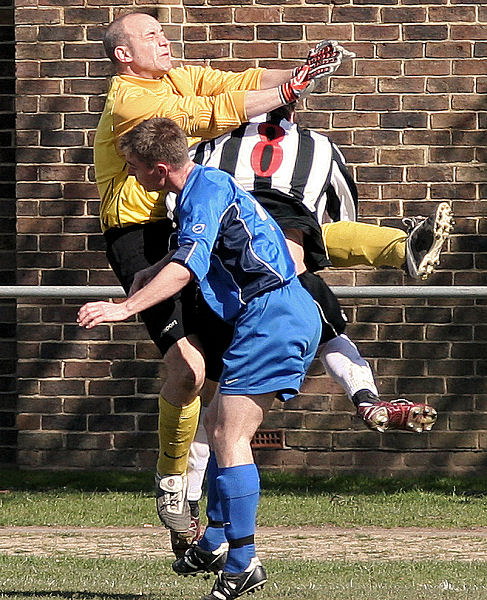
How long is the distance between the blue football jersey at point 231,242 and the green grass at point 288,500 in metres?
3.34

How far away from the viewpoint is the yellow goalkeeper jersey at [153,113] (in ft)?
18.9

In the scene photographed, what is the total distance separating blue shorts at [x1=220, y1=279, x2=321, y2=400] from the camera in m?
5.10

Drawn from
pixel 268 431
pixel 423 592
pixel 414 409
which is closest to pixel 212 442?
pixel 414 409

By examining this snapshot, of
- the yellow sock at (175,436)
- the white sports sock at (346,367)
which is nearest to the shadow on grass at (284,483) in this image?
the white sports sock at (346,367)

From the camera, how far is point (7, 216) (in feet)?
31.9

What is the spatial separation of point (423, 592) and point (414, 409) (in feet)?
2.90

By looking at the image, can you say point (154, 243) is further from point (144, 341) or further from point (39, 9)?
point (39, 9)

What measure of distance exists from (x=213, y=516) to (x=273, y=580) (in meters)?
0.69

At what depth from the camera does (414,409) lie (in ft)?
18.4

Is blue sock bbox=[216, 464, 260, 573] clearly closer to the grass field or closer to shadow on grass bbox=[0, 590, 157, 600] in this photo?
the grass field

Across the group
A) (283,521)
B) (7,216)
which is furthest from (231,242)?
(7,216)

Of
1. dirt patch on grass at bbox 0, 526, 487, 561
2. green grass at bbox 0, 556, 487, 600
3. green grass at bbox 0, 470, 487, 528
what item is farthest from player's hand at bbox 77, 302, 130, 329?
green grass at bbox 0, 470, 487, 528

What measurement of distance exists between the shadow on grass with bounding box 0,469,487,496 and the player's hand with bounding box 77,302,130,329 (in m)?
4.36

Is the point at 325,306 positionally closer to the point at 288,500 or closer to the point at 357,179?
the point at 288,500
